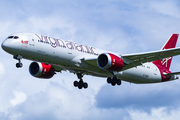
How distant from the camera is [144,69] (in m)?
56.0

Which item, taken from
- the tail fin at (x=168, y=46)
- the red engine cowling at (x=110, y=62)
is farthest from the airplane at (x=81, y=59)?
the tail fin at (x=168, y=46)

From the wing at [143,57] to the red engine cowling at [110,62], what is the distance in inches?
63.6

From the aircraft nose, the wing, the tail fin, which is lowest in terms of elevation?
the wing

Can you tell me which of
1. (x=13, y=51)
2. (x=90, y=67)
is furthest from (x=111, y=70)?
(x=13, y=51)

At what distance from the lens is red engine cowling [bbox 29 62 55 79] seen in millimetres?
54688

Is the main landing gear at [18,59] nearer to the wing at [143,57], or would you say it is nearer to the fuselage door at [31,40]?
the fuselage door at [31,40]

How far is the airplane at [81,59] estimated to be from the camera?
150 ft

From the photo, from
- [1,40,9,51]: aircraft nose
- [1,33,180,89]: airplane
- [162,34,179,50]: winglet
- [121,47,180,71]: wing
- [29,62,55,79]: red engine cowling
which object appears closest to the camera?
[1,40,9,51]: aircraft nose

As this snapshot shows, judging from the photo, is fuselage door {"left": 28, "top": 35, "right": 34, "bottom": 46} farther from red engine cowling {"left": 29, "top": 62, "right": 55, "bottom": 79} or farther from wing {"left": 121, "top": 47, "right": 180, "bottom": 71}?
wing {"left": 121, "top": 47, "right": 180, "bottom": 71}

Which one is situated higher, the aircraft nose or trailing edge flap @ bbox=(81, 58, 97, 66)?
the aircraft nose

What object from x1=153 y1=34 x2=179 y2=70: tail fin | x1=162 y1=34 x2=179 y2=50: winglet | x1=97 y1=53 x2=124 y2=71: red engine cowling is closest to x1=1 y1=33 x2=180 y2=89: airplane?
x1=97 y1=53 x2=124 y2=71: red engine cowling

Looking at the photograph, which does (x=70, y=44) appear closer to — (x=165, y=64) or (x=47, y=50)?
(x=47, y=50)

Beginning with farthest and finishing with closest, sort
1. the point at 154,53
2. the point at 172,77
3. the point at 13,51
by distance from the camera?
the point at 172,77 → the point at 154,53 → the point at 13,51

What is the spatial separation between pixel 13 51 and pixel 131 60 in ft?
49.5
